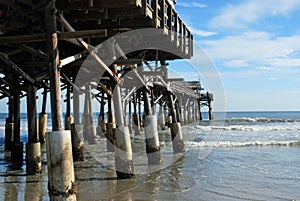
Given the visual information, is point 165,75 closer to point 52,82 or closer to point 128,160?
point 128,160

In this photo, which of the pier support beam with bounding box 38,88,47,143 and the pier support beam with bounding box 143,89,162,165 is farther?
the pier support beam with bounding box 38,88,47,143

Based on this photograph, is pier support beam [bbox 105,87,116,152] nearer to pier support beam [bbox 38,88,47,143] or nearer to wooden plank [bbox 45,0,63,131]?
pier support beam [bbox 38,88,47,143]

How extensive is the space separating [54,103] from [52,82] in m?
0.35

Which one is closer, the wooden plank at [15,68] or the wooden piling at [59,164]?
the wooden piling at [59,164]

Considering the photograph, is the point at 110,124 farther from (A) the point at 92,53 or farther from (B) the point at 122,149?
(A) the point at 92,53

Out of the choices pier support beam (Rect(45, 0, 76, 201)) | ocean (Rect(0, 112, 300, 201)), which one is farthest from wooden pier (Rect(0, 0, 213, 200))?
ocean (Rect(0, 112, 300, 201))

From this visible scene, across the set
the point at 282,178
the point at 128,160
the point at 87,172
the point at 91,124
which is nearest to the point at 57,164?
the point at 128,160

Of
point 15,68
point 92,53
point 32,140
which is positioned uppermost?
point 92,53

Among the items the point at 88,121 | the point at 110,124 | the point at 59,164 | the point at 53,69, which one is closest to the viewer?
the point at 59,164

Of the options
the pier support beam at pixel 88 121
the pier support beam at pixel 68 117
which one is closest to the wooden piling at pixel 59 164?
the pier support beam at pixel 68 117

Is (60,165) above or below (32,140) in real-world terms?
below

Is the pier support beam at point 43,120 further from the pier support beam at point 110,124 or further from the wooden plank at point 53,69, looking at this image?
the wooden plank at point 53,69

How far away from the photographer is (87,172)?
10.0 meters

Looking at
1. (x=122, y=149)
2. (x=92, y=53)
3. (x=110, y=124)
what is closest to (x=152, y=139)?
(x=122, y=149)
